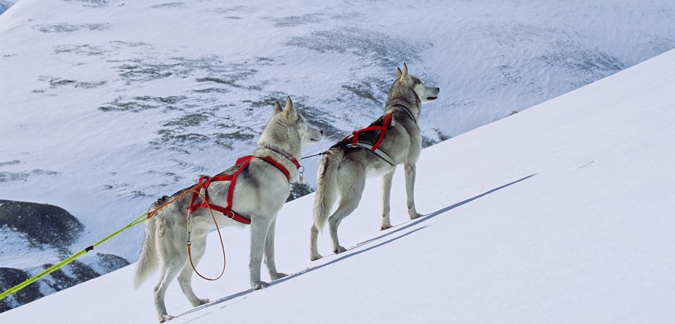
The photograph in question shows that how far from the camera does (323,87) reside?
135ft

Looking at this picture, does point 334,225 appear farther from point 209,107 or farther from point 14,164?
point 209,107

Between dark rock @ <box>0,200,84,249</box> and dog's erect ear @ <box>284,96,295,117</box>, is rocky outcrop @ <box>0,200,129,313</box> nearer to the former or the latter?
dark rock @ <box>0,200,84,249</box>

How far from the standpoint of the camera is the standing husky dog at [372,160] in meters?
7.72

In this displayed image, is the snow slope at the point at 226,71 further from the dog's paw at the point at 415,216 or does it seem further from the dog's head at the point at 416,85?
the dog's paw at the point at 415,216

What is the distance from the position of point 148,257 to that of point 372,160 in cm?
293

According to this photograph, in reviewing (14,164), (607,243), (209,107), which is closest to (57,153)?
(14,164)

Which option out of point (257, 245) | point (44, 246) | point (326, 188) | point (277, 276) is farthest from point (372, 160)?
point (44, 246)

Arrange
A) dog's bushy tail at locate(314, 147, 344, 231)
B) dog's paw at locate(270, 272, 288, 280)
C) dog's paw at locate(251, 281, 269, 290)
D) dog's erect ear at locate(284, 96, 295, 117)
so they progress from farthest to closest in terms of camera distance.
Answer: dog's bushy tail at locate(314, 147, 344, 231) < dog's erect ear at locate(284, 96, 295, 117) < dog's paw at locate(270, 272, 288, 280) < dog's paw at locate(251, 281, 269, 290)

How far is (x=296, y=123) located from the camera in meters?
7.56

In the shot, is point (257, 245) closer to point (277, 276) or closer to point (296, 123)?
point (277, 276)

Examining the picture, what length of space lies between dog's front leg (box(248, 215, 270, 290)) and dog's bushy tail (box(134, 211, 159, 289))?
1.13 meters

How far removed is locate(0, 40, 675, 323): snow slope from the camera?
9.32 ft

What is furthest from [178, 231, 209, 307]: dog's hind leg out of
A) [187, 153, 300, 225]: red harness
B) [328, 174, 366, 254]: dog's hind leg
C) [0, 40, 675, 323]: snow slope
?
[328, 174, 366, 254]: dog's hind leg

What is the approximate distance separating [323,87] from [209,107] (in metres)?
7.87
